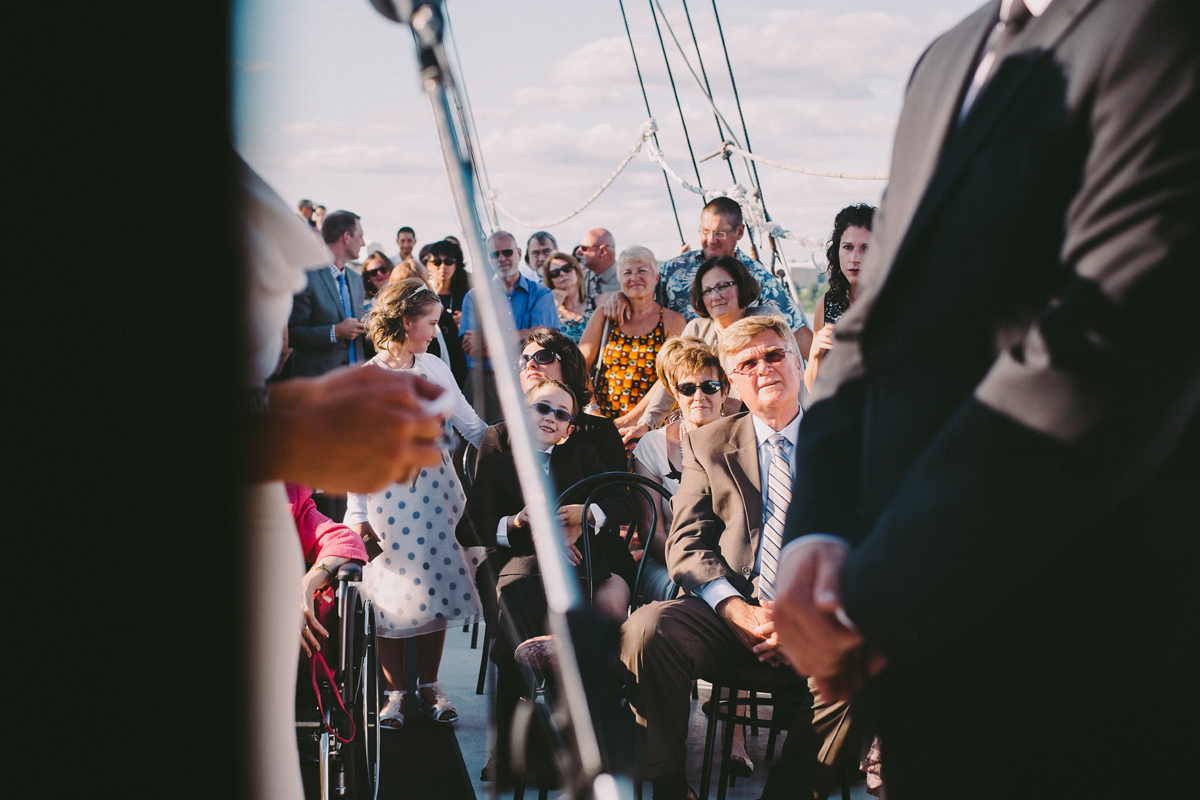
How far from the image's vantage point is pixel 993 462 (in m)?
0.71

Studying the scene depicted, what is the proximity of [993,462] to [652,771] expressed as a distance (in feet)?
6.36

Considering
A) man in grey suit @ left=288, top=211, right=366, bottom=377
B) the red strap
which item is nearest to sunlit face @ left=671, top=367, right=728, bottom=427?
the red strap

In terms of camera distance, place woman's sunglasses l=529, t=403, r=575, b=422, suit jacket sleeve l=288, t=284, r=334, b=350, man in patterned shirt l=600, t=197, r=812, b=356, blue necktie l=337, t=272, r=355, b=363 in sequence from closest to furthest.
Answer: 1. woman's sunglasses l=529, t=403, r=575, b=422
2. man in patterned shirt l=600, t=197, r=812, b=356
3. suit jacket sleeve l=288, t=284, r=334, b=350
4. blue necktie l=337, t=272, r=355, b=363

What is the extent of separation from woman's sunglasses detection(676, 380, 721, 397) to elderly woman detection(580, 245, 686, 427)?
96cm

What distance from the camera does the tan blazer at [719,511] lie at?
2.61 metres

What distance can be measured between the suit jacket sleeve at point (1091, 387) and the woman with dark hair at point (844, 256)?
2.74 m

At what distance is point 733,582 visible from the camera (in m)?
2.60

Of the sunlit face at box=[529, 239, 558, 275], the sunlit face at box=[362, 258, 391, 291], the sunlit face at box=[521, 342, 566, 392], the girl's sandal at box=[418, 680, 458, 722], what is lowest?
the girl's sandal at box=[418, 680, 458, 722]

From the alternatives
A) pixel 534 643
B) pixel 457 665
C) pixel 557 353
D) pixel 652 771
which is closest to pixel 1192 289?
pixel 652 771

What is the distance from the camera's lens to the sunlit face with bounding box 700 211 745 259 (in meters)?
4.63

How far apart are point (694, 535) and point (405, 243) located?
23.6ft

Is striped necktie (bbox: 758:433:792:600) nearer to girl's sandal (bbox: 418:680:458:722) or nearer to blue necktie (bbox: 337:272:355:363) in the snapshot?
girl's sandal (bbox: 418:680:458:722)

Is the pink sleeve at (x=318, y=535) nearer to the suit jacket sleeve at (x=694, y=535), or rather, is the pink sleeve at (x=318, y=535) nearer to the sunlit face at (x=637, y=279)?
the suit jacket sleeve at (x=694, y=535)

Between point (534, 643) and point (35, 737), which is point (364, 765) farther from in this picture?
point (35, 737)
